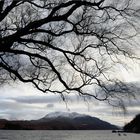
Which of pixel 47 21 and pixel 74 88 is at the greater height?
pixel 47 21

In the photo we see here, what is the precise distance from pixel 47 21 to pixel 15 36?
112 cm

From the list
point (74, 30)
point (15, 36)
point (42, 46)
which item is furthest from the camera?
point (42, 46)

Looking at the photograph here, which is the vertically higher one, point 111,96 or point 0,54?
point 0,54

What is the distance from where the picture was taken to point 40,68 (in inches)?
565

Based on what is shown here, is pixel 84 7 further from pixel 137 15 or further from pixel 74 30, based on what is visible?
pixel 137 15

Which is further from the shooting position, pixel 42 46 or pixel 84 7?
pixel 42 46

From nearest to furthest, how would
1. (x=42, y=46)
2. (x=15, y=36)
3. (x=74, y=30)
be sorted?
(x=15, y=36) < (x=74, y=30) < (x=42, y=46)

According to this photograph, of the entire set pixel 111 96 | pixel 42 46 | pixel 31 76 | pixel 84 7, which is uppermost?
pixel 84 7

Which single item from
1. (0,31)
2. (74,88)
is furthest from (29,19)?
(74,88)

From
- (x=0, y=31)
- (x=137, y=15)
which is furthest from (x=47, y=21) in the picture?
(x=137, y=15)

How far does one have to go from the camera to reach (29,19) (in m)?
13.5

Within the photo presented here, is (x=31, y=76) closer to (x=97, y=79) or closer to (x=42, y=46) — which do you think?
(x=42, y=46)

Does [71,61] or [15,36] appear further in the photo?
[71,61]

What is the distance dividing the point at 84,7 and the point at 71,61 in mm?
2034
